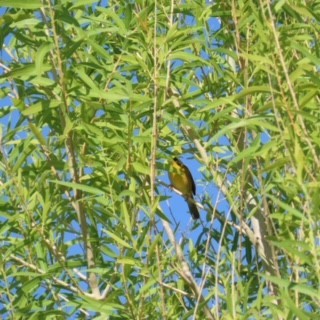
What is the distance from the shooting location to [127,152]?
3.27 meters

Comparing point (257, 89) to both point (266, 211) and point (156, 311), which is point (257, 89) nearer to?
point (266, 211)

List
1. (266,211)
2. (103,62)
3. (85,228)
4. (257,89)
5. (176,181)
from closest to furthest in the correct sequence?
(257,89)
(266,211)
(85,228)
(103,62)
(176,181)

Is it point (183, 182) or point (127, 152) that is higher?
point (127, 152)

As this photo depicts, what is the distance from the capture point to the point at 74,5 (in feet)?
11.0

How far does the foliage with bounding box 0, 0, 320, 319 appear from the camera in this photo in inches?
120

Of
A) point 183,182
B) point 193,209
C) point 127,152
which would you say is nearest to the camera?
point 127,152

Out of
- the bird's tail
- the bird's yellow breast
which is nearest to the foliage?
the bird's tail

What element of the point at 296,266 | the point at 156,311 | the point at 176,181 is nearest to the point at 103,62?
the point at 156,311

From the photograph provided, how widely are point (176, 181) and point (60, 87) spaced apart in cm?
283

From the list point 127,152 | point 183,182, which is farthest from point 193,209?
point 127,152

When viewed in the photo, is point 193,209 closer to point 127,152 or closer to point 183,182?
point 183,182

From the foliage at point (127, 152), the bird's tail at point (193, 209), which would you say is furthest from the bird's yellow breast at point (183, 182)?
the foliage at point (127, 152)

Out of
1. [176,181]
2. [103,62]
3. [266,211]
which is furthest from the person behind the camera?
[176,181]

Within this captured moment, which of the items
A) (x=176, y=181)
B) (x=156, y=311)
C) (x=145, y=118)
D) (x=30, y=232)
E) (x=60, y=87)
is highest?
(x=60, y=87)
